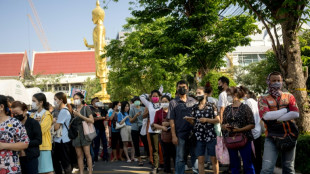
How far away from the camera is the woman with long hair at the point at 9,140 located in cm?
411

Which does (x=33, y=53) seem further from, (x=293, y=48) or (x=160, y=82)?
(x=293, y=48)

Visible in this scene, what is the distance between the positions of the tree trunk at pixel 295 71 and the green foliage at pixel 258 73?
2533cm

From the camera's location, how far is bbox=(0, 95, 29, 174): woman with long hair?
13.5ft

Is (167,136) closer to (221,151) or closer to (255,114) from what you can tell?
(221,151)

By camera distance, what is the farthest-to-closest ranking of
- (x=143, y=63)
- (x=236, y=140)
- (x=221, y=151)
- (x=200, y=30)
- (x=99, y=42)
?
(x=99, y=42), (x=143, y=63), (x=200, y=30), (x=221, y=151), (x=236, y=140)

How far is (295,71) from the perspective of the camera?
7.02m

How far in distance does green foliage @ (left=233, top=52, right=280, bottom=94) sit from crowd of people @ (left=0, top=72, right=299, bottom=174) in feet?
81.1

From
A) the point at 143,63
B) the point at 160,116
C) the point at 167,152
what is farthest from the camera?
the point at 143,63

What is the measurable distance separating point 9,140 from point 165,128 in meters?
3.95

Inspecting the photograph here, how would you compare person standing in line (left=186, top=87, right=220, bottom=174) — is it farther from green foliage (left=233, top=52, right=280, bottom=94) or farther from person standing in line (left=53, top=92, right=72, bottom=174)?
green foliage (left=233, top=52, right=280, bottom=94)

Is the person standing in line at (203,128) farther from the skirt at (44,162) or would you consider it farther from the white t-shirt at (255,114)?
the skirt at (44,162)

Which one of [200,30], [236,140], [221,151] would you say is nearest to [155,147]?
[221,151]

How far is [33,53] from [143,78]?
51.3 metres

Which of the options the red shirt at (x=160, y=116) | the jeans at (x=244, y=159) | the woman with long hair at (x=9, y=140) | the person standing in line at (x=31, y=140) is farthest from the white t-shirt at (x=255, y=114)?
the woman with long hair at (x=9, y=140)
